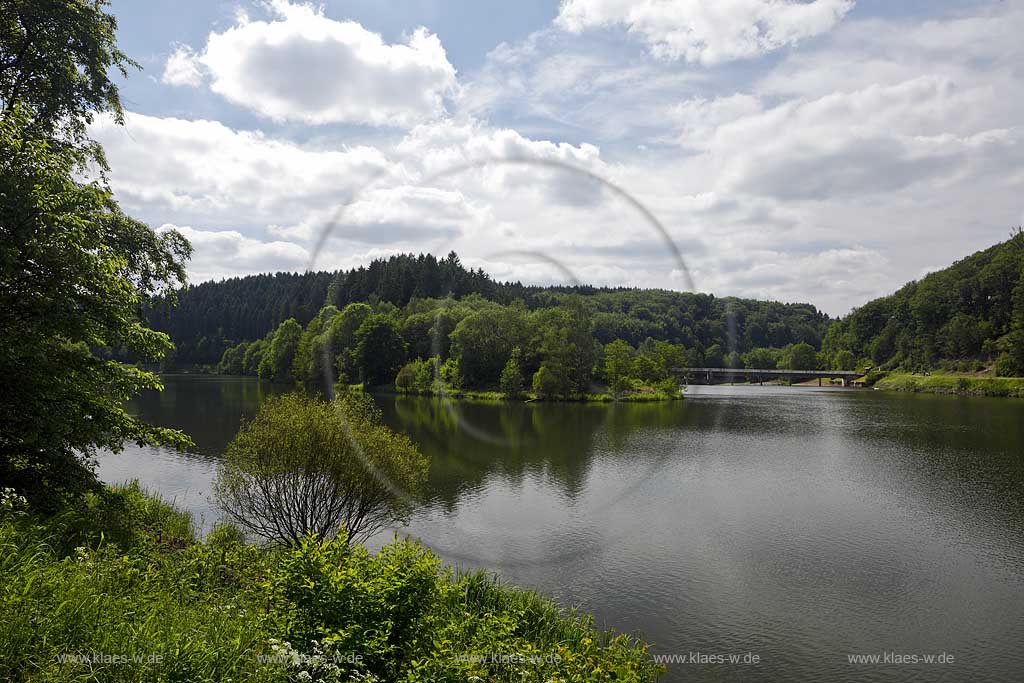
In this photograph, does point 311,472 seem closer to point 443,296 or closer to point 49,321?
point 49,321

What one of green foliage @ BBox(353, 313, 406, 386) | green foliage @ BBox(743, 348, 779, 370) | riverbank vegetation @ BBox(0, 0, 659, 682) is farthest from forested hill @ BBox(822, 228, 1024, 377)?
riverbank vegetation @ BBox(0, 0, 659, 682)

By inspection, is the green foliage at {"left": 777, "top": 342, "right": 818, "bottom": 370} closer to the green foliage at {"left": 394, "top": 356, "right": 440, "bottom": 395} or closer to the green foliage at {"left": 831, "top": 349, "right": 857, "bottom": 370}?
the green foliage at {"left": 831, "top": 349, "right": 857, "bottom": 370}

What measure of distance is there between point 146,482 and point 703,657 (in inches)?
1099

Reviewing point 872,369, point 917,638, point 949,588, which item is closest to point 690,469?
point 949,588

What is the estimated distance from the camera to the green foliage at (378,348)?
9931 centimetres

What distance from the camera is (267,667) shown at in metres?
6.52

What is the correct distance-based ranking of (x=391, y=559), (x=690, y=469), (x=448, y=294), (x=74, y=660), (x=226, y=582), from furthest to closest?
(x=448, y=294) < (x=690, y=469) < (x=226, y=582) < (x=391, y=559) < (x=74, y=660)

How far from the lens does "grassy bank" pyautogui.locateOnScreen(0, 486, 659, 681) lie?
600cm

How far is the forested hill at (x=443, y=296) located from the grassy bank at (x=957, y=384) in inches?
1357

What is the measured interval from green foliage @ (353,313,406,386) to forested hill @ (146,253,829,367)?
1045cm

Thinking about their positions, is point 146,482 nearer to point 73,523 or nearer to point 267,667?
point 73,523

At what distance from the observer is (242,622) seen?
27.5ft

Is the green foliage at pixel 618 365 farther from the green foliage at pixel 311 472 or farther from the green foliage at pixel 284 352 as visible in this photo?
the green foliage at pixel 284 352

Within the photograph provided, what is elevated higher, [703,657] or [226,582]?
[226,582]
